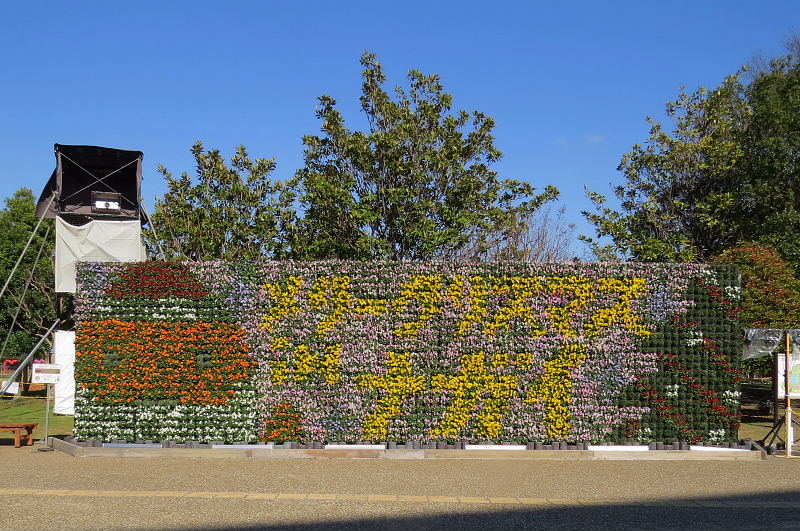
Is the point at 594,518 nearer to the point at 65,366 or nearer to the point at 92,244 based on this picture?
Result: the point at 92,244

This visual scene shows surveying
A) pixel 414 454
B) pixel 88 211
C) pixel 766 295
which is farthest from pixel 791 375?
pixel 88 211

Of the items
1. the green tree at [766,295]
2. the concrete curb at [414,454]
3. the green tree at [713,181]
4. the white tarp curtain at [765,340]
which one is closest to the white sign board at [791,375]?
the white tarp curtain at [765,340]

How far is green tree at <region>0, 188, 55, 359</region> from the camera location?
1348 inches

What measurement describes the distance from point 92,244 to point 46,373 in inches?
152

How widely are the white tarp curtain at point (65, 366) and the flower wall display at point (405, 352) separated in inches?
153

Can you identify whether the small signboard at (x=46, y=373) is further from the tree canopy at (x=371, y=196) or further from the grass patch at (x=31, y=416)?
the tree canopy at (x=371, y=196)

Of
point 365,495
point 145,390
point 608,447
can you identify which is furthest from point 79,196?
point 608,447

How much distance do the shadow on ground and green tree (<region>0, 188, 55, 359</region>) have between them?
2946cm

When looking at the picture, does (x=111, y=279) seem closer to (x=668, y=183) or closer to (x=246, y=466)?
(x=246, y=466)

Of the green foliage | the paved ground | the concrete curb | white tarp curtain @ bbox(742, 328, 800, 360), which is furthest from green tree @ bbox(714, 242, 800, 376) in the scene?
the paved ground

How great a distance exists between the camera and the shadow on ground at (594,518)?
22.5 ft

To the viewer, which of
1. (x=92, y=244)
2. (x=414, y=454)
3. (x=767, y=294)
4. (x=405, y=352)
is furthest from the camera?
(x=767, y=294)

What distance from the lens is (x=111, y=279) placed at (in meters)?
12.1

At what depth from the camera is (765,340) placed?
41.3 ft
